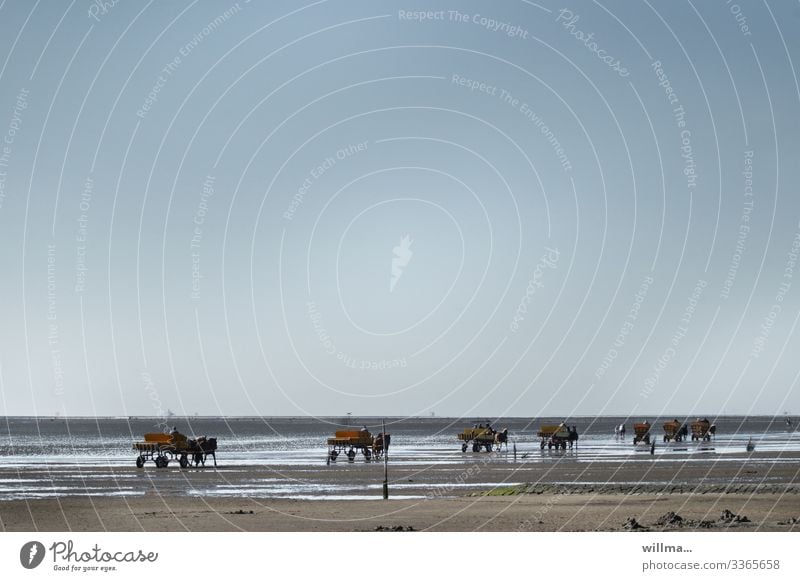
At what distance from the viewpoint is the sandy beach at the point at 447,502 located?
28359 millimetres

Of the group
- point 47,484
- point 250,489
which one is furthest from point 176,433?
point 250,489

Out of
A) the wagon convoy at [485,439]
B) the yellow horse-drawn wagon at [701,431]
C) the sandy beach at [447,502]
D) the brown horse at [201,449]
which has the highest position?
the yellow horse-drawn wagon at [701,431]

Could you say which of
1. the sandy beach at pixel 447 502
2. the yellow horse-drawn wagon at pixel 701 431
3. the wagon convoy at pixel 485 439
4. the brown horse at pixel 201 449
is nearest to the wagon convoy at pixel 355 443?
the brown horse at pixel 201 449

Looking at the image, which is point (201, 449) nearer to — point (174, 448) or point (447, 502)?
point (174, 448)

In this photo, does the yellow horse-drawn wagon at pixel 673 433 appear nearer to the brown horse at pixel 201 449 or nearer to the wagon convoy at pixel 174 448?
the brown horse at pixel 201 449

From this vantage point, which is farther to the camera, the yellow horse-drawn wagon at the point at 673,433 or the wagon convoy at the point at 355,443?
the yellow horse-drawn wagon at the point at 673,433

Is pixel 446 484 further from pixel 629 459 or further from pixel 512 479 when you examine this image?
pixel 629 459

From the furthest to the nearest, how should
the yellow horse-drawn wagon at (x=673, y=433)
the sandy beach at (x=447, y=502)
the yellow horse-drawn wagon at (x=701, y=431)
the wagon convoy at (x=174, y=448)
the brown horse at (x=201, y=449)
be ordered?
the yellow horse-drawn wagon at (x=673, y=433)
the yellow horse-drawn wagon at (x=701, y=431)
the brown horse at (x=201, y=449)
the wagon convoy at (x=174, y=448)
the sandy beach at (x=447, y=502)

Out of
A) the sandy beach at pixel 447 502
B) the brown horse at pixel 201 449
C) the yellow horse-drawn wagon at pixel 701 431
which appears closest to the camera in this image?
the sandy beach at pixel 447 502

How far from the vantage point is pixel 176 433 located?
212 ft

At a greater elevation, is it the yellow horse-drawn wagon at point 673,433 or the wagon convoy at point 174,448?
the yellow horse-drawn wagon at point 673,433

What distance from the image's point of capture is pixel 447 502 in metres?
35.0

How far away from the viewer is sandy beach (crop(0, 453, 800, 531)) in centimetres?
2836
